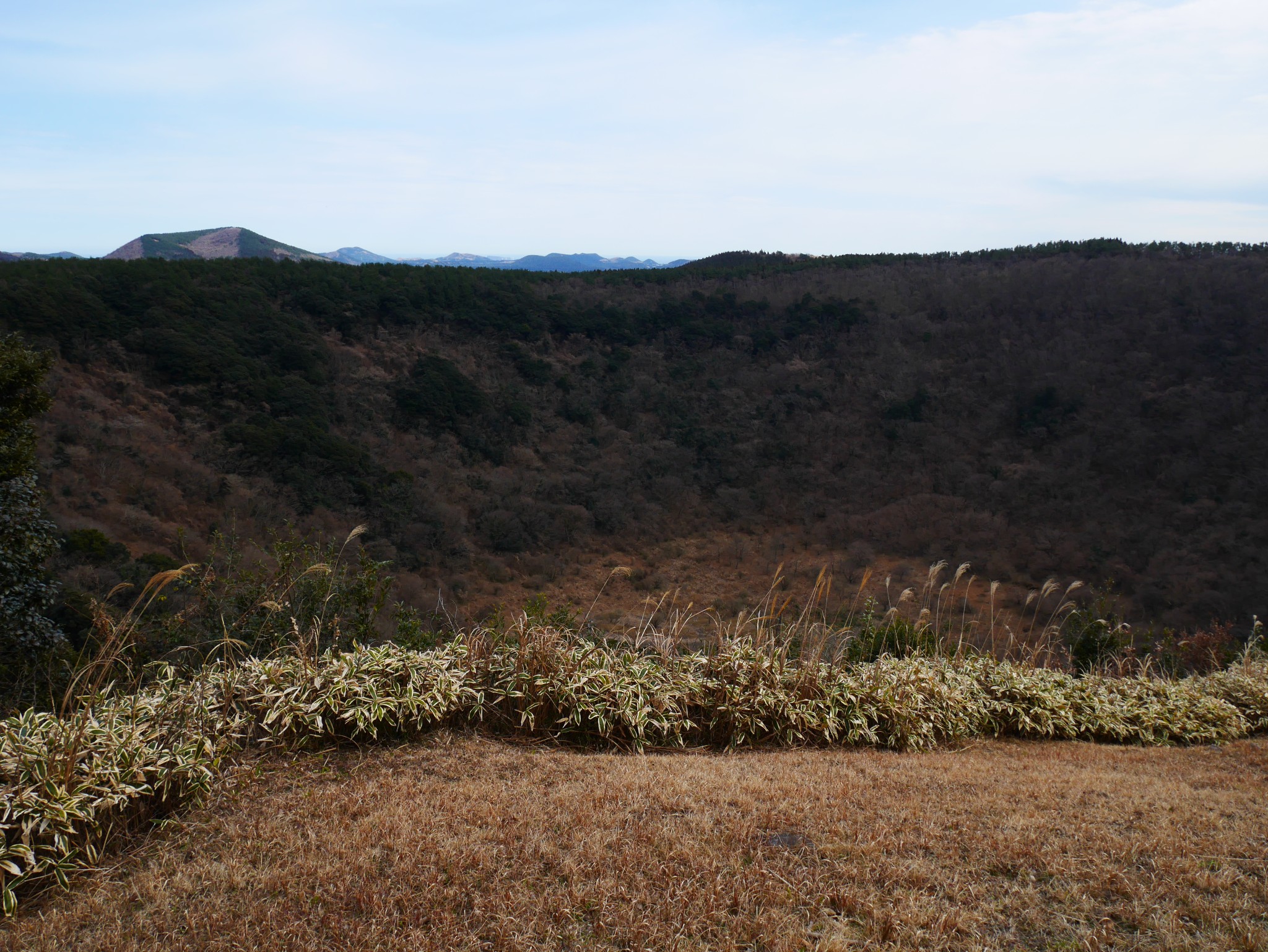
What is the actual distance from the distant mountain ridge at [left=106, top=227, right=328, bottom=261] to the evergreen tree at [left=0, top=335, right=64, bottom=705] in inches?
1418

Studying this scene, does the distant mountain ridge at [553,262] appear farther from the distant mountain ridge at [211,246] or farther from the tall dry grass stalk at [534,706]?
the tall dry grass stalk at [534,706]

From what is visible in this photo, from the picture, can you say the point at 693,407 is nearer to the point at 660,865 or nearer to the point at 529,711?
the point at 529,711

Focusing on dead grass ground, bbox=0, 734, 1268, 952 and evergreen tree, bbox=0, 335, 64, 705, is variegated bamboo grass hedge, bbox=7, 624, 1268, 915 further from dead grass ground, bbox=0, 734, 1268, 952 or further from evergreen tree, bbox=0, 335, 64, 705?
evergreen tree, bbox=0, 335, 64, 705

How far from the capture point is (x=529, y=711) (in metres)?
4.13

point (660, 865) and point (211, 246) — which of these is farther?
point (211, 246)

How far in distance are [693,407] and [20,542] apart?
713 inches

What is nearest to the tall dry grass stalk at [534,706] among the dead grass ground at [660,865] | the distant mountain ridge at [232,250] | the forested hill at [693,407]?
the dead grass ground at [660,865]

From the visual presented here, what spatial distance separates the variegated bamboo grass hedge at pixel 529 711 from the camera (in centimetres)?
274

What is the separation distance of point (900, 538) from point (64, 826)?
1738 centimetres

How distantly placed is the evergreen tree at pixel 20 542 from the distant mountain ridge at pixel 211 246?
118 ft

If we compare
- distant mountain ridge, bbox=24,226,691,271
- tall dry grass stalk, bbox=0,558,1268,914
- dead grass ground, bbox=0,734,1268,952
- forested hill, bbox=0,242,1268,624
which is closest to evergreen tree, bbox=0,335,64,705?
tall dry grass stalk, bbox=0,558,1268,914

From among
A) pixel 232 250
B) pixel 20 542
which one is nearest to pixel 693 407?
pixel 20 542

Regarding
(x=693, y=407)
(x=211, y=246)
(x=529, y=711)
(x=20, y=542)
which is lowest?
(x=693, y=407)

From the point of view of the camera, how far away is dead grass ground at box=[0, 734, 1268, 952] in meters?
2.28
